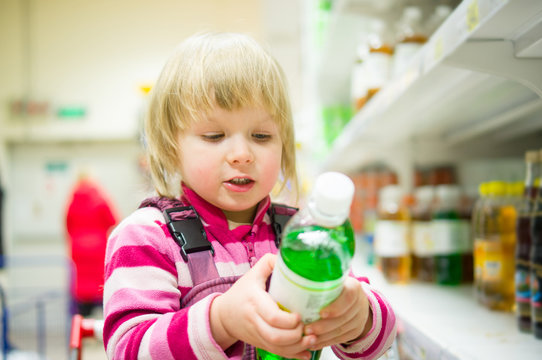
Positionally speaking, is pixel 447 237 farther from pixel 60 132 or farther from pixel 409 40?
pixel 60 132

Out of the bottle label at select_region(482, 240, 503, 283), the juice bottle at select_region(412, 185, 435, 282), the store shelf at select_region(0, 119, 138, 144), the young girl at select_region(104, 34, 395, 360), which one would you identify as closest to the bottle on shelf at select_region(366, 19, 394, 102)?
the juice bottle at select_region(412, 185, 435, 282)

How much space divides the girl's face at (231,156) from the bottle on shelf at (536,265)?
60 centimetres

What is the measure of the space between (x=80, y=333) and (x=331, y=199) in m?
0.85

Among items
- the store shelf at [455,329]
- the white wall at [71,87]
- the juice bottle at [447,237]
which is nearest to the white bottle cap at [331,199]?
the store shelf at [455,329]

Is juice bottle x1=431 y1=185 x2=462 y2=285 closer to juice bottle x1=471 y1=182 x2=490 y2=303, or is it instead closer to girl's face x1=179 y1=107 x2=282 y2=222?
juice bottle x1=471 y1=182 x2=490 y2=303

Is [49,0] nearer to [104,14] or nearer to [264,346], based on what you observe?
[104,14]

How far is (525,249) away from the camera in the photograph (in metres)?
1.05

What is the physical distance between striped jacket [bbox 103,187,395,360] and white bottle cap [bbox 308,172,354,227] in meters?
0.24

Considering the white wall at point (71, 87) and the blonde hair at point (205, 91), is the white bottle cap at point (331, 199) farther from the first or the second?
the white wall at point (71, 87)

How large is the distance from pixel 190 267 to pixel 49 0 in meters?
6.44

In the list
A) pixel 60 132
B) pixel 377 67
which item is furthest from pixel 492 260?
pixel 60 132

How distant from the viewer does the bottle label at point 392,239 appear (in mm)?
1698

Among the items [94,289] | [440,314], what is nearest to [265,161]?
[440,314]

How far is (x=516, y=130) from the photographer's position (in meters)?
1.68
